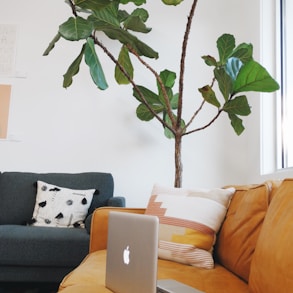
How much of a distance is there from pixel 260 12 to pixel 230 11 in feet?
1.67

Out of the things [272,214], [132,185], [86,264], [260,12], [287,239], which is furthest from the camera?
[132,185]

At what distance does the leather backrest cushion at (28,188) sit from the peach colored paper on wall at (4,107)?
0.47 m

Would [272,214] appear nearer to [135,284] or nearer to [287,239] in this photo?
[287,239]

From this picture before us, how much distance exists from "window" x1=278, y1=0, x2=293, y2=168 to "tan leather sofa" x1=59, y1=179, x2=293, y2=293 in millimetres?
1062

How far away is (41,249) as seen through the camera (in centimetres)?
196

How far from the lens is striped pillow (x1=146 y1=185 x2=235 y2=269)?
1.38 metres

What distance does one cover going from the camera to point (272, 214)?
0.96m

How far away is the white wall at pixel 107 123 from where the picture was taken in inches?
115

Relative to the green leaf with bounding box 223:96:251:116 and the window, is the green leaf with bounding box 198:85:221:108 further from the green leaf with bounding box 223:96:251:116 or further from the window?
the window

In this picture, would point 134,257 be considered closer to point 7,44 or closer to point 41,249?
point 41,249

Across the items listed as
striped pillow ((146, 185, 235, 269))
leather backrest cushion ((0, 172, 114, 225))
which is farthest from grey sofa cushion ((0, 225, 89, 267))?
striped pillow ((146, 185, 235, 269))

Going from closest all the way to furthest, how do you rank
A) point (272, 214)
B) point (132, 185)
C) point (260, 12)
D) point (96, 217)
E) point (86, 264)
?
point (272, 214)
point (86, 264)
point (96, 217)
point (260, 12)
point (132, 185)

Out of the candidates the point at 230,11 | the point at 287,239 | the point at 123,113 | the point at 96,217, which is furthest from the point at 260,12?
the point at 287,239

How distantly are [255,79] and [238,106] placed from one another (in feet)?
0.89
